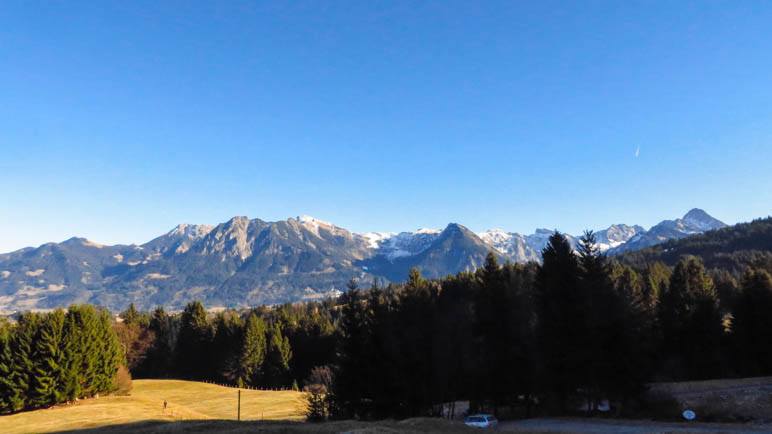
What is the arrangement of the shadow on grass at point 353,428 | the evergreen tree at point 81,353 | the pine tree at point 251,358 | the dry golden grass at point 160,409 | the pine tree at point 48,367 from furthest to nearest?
the pine tree at point 251,358
the evergreen tree at point 81,353
the pine tree at point 48,367
the dry golden grass at point 160,409
the shadow on grass at point 353,428

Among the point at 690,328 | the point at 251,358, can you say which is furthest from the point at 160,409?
the point at 690,328

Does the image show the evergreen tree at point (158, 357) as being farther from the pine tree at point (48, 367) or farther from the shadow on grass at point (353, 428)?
the shadow on grass at point (353, 428)

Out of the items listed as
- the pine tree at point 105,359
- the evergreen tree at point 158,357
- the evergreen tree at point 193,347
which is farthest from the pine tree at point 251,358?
the pine tree at point 105,359

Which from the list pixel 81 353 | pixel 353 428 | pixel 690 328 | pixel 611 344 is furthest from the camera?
pixel 81 353

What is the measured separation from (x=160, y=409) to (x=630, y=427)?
54.6 meters

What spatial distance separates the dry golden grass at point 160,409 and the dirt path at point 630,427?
1187 inches

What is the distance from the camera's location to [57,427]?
1921 inches

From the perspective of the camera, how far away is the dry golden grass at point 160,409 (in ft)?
168

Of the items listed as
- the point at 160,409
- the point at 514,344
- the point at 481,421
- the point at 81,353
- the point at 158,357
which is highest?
the point at 514,344

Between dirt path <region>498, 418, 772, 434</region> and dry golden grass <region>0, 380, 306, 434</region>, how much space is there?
30.2 meters

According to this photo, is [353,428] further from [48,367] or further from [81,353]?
[81,353]

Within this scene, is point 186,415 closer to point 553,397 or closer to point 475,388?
point 475,388

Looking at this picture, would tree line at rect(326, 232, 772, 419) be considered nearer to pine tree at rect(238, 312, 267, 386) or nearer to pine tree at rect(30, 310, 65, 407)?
pine tree at rect(30, 310, 65, 407)

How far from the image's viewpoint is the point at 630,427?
35.1 metres
